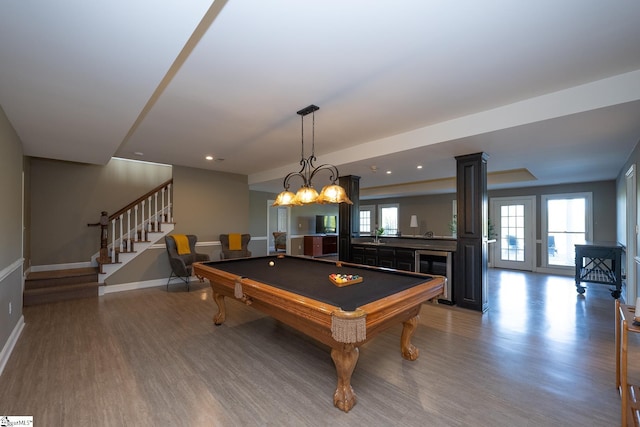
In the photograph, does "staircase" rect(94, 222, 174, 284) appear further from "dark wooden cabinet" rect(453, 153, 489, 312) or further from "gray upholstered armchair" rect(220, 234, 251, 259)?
"dark wooden cabinet" rect(453, 153, 489, 312)

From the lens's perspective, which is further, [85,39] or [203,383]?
[203,383]

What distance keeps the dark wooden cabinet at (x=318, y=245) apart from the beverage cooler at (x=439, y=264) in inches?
221

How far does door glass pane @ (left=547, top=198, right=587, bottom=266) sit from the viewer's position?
6836 mm

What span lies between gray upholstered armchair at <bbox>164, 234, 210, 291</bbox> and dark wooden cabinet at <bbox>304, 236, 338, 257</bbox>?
15.6 feet

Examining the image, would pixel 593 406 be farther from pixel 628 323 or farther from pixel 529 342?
pixel 529 342

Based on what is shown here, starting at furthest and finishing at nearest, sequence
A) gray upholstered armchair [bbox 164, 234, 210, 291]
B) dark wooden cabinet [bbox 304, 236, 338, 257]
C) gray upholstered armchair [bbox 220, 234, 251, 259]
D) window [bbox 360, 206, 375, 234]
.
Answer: window [bbox 360, 206, 375, 234], dark wooden cabinet [bbox 304, 236, 338, 257], gray upholstered armchair [bbox 220, 234, 251, 259], gray upholstered armchair [bbox 164, 234, 210, 291]

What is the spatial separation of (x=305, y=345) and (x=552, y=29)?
331 centimetres

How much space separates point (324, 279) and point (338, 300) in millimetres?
762

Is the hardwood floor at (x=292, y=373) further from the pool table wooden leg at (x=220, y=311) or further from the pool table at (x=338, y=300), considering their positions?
the pool table at (x=338, y=300)

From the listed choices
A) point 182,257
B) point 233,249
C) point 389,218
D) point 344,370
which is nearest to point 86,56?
point 344,370

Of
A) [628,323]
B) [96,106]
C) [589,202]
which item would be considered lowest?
[628,323]

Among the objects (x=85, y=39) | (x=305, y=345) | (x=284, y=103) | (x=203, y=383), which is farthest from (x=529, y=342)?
(x=85, y=39)

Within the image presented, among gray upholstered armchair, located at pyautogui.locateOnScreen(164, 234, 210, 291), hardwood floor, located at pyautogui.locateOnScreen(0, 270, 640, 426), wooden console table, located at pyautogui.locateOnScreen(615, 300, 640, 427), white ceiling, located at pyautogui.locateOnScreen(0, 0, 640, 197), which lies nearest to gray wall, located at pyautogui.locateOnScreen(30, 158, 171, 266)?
white ceiling, located at pyautogui.locateOnScreen(0, 0, 640, 197)

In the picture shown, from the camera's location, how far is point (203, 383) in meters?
2.27
